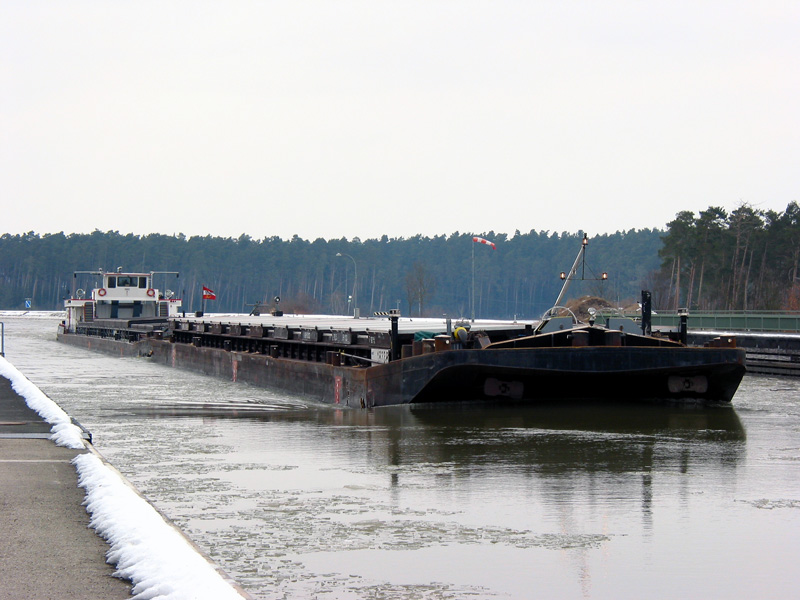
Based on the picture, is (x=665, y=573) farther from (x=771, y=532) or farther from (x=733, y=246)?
(x=733, y=246)

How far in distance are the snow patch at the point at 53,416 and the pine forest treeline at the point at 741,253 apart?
68.1 meters

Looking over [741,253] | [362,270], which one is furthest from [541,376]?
[362,270]

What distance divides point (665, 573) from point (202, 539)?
11.4 ft

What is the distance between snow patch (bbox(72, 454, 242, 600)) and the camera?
17.4ft

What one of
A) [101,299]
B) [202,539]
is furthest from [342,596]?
[101,299]

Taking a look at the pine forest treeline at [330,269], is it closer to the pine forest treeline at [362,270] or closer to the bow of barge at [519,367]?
the pine forest treeline at [362,270]

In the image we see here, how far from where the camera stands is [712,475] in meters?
10.8

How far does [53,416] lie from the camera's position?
45.4ft

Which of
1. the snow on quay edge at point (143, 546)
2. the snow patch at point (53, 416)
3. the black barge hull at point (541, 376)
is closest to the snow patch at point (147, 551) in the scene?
the snow on quay edge at point (143, 546)

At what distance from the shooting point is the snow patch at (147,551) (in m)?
5.30

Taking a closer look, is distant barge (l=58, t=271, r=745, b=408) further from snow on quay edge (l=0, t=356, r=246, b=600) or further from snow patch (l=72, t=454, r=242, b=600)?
snow patch (l=72, t=454, r=242, b=600)

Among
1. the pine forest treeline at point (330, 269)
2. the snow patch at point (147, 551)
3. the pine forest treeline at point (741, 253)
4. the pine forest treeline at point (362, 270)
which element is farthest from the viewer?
the pine forest treeline at point (330, 269)

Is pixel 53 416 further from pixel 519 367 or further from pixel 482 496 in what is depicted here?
pixel 519 367

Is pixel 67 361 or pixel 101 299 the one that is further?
pixel 101 299
